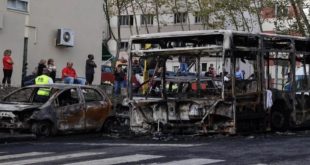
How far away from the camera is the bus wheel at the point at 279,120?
15.4 m

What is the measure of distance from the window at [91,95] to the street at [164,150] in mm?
1463

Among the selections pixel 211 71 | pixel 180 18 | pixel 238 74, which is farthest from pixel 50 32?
pixel 180 18

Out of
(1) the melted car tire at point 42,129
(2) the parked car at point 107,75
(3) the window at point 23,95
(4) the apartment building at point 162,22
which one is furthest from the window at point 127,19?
(1) the melted car tire at point 42,129

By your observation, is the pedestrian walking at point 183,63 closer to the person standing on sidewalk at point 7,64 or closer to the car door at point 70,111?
the car door at point 70,111

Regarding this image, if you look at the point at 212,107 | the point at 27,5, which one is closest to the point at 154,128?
the point at 212,107

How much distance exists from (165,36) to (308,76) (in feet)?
13.4

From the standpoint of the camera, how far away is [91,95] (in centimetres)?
1625

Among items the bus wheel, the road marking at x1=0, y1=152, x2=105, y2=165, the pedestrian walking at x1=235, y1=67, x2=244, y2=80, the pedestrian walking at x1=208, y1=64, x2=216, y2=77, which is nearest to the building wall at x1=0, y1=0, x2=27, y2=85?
the pedestrian walking at x1=208, y1=64, x2=216, y2=77

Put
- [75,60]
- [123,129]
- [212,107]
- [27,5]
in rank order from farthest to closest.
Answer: [75,60], [27,5], [123,129], [212,107]

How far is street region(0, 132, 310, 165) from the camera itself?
10000 mm

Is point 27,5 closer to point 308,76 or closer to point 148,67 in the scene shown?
point 148,67

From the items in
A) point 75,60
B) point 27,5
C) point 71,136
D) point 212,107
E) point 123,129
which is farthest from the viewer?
point 75,60

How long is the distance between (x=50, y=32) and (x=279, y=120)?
15.2 meters

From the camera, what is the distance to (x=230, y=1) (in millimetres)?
43844
